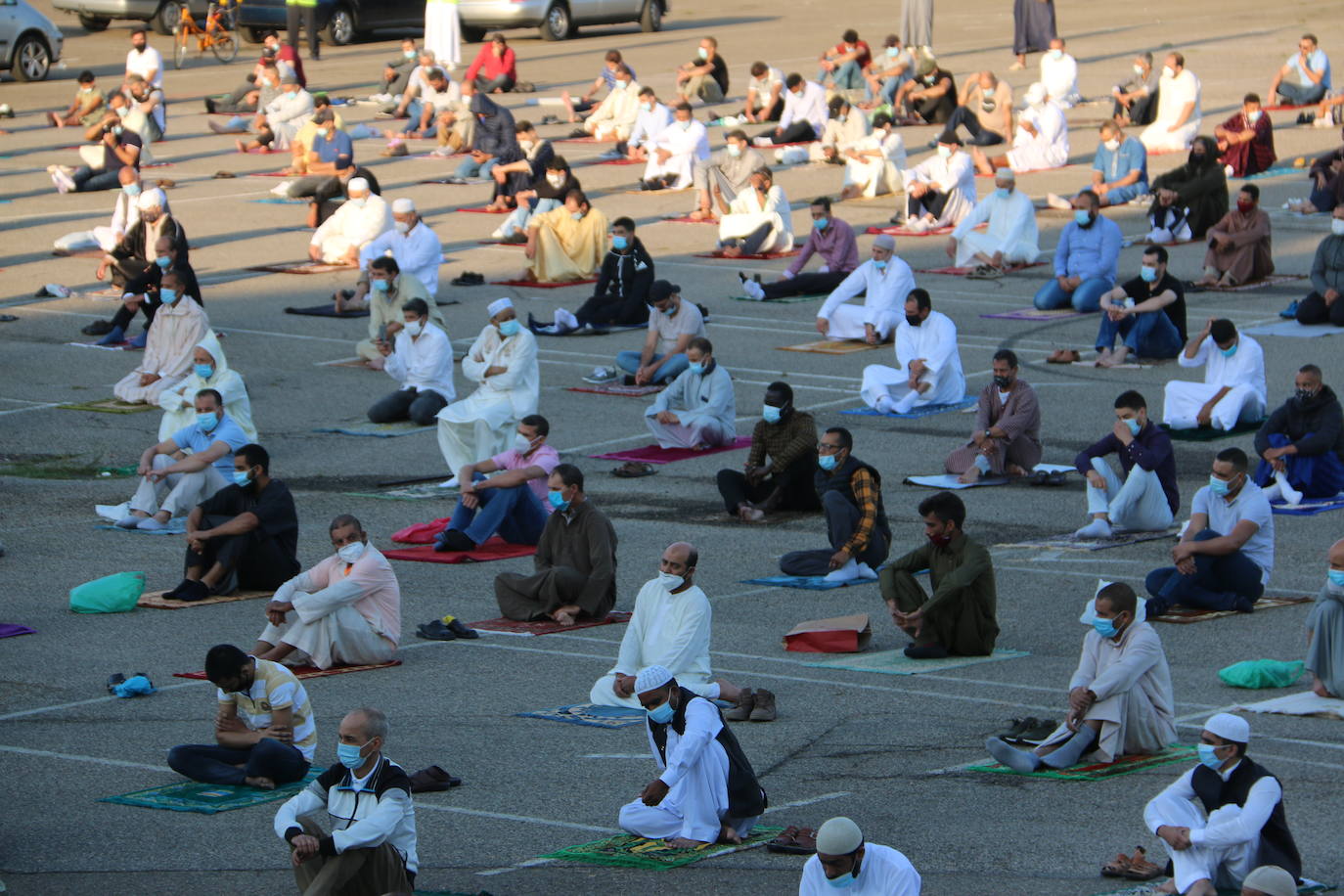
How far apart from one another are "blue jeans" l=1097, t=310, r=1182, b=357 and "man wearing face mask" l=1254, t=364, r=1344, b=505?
17.3 feet

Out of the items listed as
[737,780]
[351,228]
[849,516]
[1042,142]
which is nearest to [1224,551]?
[849,516]

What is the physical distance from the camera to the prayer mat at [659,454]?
1891 centimetres

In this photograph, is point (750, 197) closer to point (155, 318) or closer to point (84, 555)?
point (155, 318)

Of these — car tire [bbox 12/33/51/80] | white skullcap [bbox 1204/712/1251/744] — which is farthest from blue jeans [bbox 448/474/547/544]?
car tire [bbox 12/33/51/80]

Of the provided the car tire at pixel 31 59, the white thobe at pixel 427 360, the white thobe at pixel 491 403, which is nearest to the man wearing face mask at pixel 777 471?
the white thobe at pixel 491 403

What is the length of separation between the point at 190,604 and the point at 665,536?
3.69 metres

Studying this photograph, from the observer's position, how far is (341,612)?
12938 mm

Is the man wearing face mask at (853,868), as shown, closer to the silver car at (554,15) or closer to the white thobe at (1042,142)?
the white thobe at (1042,142)

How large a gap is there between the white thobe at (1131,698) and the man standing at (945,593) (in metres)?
1.89

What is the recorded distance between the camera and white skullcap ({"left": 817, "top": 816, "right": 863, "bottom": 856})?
25.0ft

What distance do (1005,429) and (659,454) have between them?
3.21 m

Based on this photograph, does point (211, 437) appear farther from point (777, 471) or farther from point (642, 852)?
point (642, 852)

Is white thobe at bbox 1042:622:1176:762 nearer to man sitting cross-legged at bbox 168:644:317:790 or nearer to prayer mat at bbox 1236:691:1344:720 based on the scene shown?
prayer mat at bbox 1236:691:1344:720

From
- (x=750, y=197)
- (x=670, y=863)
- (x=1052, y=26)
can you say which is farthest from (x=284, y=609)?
(x=1052, y=26)
